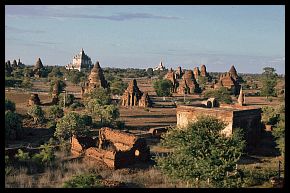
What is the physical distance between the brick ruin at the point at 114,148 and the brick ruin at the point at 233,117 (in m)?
2.85

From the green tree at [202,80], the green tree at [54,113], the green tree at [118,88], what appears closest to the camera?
the green tree at [54,113]

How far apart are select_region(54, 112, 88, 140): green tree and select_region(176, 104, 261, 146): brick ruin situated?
6087 millimetres

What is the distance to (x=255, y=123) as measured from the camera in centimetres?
1984

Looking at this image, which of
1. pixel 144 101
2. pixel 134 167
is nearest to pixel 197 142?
pixel 134 167

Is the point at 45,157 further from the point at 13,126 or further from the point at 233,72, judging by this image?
the point at 233,72

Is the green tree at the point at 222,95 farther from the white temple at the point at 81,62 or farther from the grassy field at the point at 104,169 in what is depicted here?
the white temple at the point at 81,62

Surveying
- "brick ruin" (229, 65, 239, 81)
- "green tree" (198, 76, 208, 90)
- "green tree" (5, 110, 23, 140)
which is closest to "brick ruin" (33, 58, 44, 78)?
"green tree" (198, 76, 208, 90)

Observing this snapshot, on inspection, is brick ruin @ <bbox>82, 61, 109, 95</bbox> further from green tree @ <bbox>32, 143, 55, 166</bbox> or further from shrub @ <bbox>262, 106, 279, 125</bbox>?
green tree @ <bbox>32, 143, 55, 166</bbox>

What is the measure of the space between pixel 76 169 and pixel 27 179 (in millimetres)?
2210

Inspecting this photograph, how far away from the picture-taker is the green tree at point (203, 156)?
35.4ft

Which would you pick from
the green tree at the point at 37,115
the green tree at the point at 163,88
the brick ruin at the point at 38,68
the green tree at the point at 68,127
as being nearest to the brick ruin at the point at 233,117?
the green tree at the point at 68,127

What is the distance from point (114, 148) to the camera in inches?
688

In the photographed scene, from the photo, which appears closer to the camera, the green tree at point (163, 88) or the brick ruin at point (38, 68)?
the green tree at point (163, 88)

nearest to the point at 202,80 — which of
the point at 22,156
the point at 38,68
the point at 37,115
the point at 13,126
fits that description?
the point at 38,68
